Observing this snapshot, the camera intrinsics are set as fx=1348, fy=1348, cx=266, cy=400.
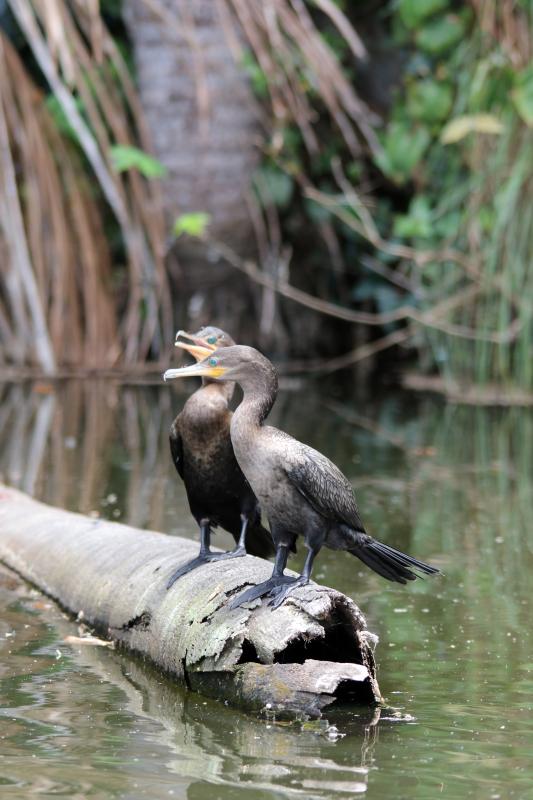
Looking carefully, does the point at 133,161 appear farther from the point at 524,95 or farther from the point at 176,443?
the point at 176,443

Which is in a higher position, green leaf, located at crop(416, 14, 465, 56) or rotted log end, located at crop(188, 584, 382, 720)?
green leaf, located at crop(416, 14, 465, 56)

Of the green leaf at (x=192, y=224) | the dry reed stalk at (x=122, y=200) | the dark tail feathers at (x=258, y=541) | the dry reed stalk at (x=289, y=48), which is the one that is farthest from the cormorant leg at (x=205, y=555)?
the green leaf at (x=192, y=224)

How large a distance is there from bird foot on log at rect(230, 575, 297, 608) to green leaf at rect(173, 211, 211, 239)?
7.47 m

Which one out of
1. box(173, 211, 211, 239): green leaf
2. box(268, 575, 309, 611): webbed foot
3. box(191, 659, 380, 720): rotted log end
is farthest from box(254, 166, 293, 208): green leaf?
box(191, 659, 380, 720): rotted log end

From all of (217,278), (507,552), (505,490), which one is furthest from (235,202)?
(507,552)

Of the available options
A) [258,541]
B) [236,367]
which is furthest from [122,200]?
[236,367]

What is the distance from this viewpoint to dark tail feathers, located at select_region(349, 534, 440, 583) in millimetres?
3701

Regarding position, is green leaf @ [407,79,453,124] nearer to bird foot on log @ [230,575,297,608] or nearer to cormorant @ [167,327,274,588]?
cormorant @ [167,327,274,588]

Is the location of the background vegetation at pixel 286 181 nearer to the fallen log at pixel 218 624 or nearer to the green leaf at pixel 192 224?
the green leaf at pixel 192 224

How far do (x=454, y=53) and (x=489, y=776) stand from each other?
9292mm

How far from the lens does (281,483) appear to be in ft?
11.6

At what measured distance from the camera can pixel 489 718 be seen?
11.2 ft

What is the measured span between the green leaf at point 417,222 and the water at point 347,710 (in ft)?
10.6

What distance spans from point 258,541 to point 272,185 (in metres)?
8.09
